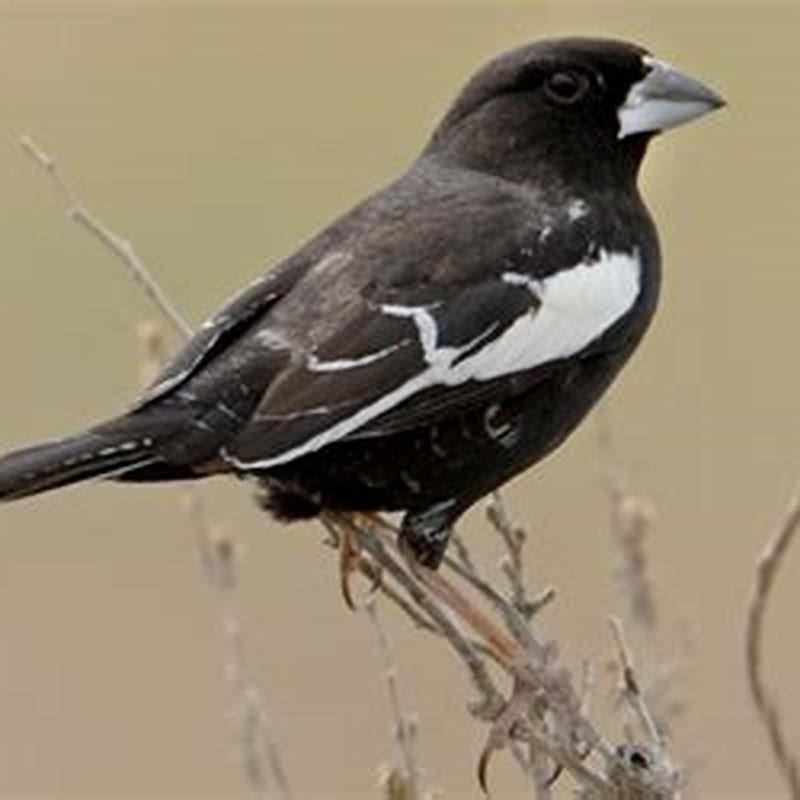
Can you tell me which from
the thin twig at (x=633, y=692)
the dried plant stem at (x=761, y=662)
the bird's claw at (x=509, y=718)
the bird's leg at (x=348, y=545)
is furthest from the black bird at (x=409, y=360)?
the dried plant stem at (x=761, y=662)

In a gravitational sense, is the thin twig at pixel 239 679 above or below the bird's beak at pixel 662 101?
below

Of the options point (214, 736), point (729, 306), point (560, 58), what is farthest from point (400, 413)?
point (729, 306)

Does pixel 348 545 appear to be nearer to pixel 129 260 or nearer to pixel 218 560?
pixel 218 560

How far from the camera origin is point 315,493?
17.2 ft

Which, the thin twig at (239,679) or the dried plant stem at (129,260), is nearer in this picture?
the dried plant stem at (129,260)

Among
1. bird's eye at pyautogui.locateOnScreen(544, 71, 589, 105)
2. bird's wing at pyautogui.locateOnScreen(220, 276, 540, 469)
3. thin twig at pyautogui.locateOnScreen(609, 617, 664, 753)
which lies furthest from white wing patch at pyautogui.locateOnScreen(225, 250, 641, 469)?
thin twig at pyautogui.locateOnScreen(609, 617, 664, 753)

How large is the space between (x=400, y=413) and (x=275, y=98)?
29.6 ft

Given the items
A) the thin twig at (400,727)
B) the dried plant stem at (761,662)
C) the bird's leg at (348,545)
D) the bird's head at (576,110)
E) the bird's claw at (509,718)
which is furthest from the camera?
the bird's head at (576,110)

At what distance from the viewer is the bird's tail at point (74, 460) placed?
16.3 ft

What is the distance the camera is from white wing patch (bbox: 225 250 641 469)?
16.6 ft

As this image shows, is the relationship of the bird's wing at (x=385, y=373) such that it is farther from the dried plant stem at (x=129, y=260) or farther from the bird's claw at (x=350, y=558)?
the bird's claw at (x=350, y=558)

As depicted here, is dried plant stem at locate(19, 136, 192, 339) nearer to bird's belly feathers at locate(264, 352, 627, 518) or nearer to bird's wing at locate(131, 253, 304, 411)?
bird's wing at locate(131, 253, 304, 411)

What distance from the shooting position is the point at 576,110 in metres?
5.74

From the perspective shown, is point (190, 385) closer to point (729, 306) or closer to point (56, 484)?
point (56, 484)
